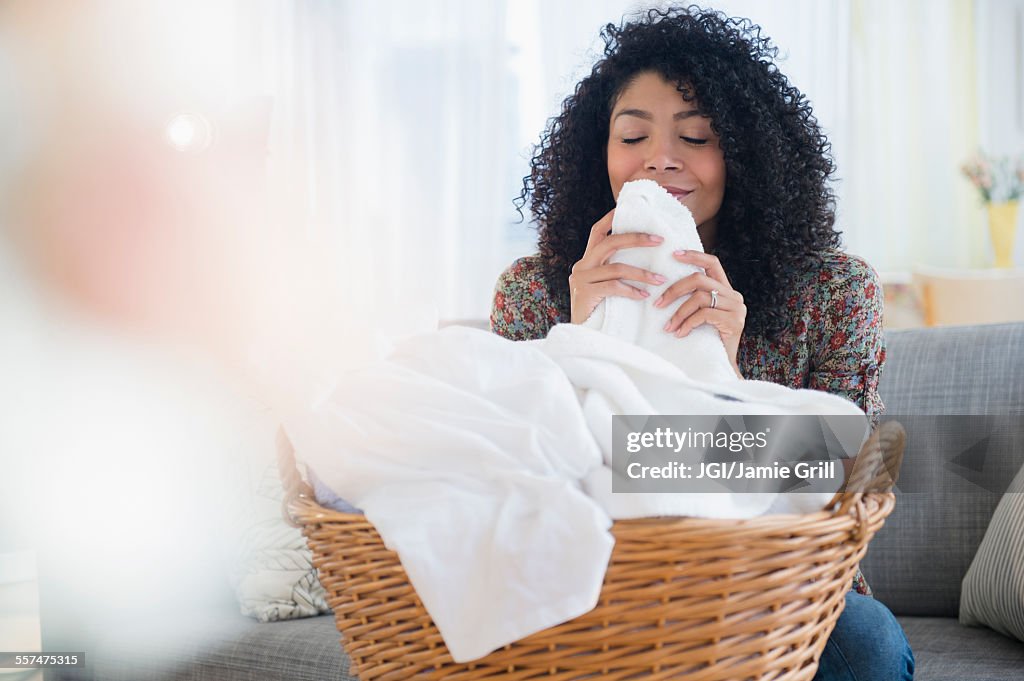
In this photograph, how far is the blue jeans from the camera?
891 mm

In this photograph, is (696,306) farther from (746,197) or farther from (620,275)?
(746,197)

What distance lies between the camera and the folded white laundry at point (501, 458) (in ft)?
1.96

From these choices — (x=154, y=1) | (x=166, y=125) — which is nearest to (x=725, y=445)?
(x=166, y=125)

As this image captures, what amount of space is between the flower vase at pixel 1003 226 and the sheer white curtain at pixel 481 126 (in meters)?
0.15

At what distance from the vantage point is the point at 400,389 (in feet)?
2.19

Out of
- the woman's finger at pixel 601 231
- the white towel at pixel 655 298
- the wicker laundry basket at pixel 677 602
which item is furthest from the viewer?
the woman's finger at pixel 601 231

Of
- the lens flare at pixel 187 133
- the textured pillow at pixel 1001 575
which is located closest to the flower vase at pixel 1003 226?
the textured pillow at pixel 1001 575

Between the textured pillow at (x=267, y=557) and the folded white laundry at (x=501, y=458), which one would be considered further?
the textured pillow at (x=267, y=557)

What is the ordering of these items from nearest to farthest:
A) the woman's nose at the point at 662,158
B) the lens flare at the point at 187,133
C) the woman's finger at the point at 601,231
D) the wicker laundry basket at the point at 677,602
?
the wicker laundry basket at the point at 677,602 < the woman's finger at the point at 601,231 < the woman's nose at the point at 662,158 < the lens flare at the point at 187,133

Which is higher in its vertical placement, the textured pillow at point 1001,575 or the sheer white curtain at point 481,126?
the sheer white curtain at point 481,126

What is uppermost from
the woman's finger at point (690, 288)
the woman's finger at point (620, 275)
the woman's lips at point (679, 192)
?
the woman's lips at point (679, 192)

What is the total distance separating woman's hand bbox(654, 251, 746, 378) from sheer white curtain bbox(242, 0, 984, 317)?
94.4 inches

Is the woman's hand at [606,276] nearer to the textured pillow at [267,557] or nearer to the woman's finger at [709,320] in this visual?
the woman's finger at [709,320]

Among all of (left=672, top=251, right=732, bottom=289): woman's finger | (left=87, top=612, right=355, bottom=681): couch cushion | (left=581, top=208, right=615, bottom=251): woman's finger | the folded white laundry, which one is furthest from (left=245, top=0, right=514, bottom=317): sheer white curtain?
the folded white laundry
